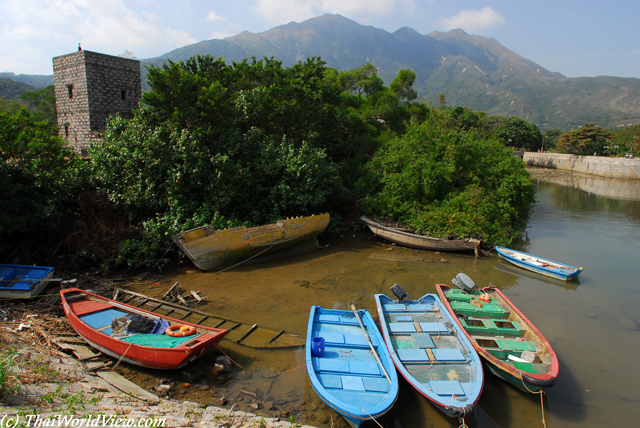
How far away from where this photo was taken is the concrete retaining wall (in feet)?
125

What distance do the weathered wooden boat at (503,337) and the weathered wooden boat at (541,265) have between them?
4.33m

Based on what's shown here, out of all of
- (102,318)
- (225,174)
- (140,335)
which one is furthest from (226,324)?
(225,174)

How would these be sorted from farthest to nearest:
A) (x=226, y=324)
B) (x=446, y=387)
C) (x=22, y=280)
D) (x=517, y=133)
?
(x=517, y=133) < (x=22, y=280) < (x=226, y=324) < (x=446, y=387)

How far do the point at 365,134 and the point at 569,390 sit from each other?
15413mm

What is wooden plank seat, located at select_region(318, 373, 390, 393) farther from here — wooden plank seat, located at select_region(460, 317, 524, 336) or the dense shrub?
the dense shrub

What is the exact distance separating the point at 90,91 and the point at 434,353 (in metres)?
16.8

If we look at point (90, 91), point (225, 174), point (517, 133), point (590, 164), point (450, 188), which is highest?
point (517, 133)

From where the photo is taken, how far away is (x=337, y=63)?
199375 mm

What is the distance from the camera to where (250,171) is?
1379 cm

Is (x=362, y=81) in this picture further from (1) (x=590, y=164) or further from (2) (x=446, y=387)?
(1) (x=590, y=164)

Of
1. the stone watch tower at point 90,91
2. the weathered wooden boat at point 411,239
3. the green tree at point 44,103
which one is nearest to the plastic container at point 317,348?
the weathered wooden boat at point 411,239

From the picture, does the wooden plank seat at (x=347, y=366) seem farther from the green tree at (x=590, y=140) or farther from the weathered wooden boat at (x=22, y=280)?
the green tree at (x=590, y=140)

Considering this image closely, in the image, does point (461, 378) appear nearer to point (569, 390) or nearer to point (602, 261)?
point (569, 390)

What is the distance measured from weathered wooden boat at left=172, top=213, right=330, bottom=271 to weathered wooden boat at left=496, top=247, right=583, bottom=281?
7240 mm
